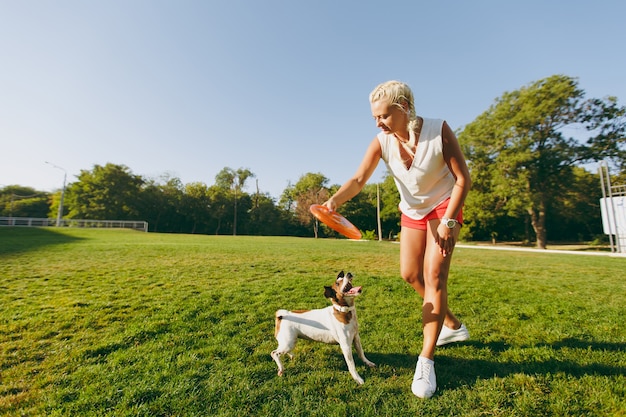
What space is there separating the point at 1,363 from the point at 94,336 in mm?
697

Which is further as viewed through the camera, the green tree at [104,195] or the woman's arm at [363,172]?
the green tree at [104,195]

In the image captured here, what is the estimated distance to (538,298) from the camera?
4914 millimetres

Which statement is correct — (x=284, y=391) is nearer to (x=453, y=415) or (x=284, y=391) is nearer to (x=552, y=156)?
(x=453, y=415)

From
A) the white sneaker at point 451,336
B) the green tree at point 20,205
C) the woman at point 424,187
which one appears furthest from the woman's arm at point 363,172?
the green tree at point 20,205

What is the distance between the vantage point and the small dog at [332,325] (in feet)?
7.52

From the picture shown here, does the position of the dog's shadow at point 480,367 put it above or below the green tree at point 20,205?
below

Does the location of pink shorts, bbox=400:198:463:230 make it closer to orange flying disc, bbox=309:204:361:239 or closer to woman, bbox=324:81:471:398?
woman, bbox=324:81:471:398

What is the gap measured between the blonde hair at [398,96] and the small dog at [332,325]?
131cm

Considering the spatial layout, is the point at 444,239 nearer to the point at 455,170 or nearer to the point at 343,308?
the point at 455,170

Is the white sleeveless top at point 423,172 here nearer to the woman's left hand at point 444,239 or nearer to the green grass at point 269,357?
the woman's left hand at point 444,239

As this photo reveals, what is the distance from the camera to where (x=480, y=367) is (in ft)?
8.20

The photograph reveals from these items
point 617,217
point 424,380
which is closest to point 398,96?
point 424,380

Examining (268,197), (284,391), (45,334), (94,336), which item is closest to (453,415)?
(284,391)

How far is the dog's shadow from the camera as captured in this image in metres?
2.35
